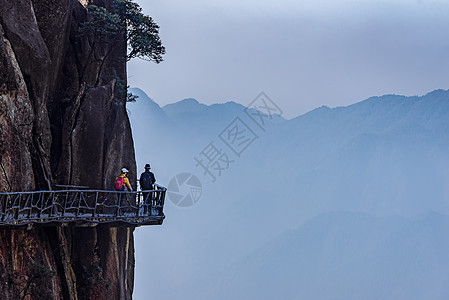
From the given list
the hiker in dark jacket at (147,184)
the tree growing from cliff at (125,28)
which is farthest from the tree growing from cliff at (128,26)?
the hiker in dark jacket at (147,184)

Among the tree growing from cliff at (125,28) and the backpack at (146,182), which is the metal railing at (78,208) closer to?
the backpack at (146,182)

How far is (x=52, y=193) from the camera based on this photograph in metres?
19.3

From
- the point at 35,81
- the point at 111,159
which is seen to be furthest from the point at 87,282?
the point at 35,81

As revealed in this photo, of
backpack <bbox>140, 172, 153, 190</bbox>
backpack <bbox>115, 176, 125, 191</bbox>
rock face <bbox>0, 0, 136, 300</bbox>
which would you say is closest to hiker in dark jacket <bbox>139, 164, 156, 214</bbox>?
backpack <bbox>140, 172, 153, 190</bbox>

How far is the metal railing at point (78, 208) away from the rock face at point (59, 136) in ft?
1.80

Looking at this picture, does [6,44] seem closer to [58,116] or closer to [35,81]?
[35,81]

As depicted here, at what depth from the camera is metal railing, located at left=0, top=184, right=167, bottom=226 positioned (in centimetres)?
1773

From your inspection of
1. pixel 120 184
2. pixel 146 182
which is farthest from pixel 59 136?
pixel 146 182

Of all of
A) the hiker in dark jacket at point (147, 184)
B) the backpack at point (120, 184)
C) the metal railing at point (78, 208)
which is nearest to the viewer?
the metal railing at point (78, 208)

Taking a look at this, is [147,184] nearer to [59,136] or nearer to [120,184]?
[120,184]

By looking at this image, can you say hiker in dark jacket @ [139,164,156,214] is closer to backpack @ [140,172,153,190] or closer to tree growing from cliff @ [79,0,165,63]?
backpack @ [140,172,153,190]

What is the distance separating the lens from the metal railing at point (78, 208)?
17734 mm

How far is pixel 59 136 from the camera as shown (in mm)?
21781

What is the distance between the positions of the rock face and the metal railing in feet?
1.80
